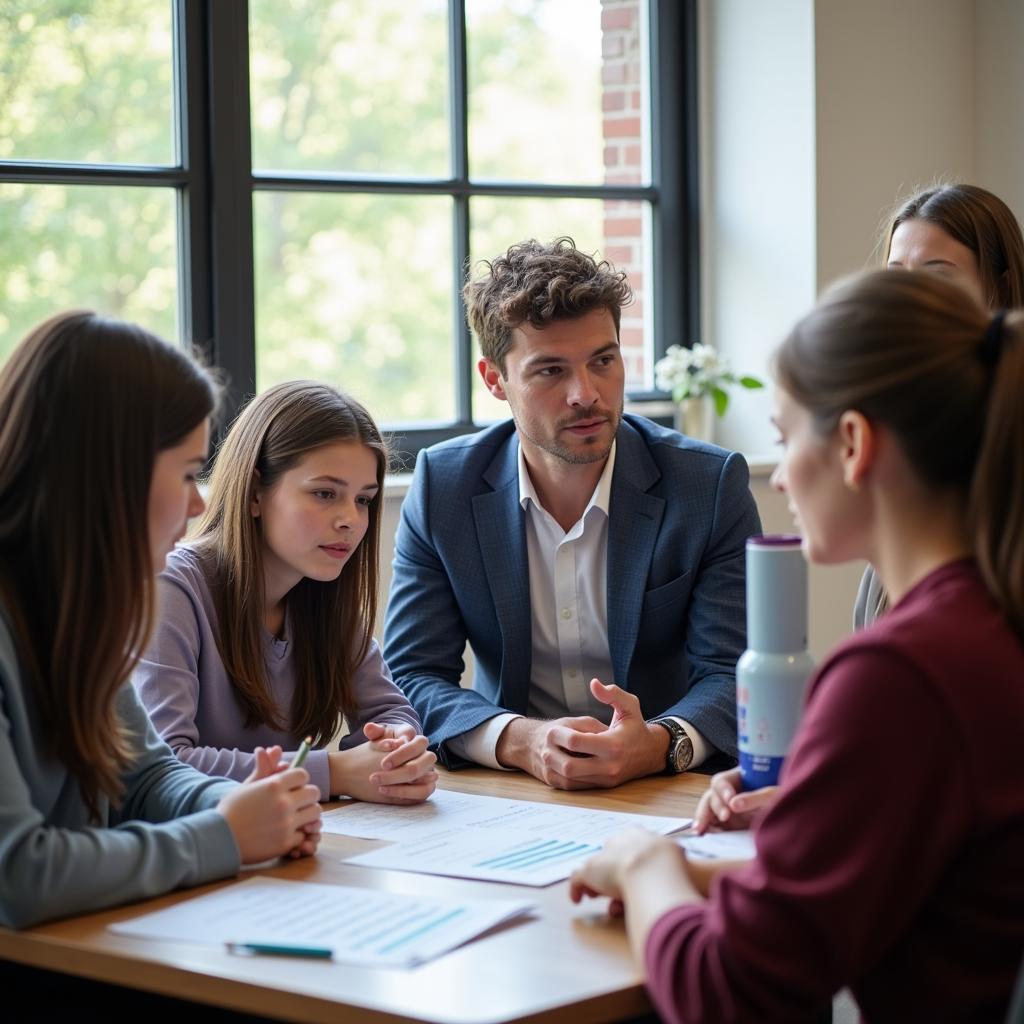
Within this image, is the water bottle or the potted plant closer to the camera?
the water bottle

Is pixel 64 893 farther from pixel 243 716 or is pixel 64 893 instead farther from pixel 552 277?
pixel 552 277

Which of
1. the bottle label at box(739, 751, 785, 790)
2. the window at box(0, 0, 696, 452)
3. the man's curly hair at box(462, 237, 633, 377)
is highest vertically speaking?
the window at box(0, 0, 696, 452)

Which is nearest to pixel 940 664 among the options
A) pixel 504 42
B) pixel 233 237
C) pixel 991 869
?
pixel 991 869

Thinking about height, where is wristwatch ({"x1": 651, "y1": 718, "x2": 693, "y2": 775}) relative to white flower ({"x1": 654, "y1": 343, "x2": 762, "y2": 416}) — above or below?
below

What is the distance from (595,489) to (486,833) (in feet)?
3.05

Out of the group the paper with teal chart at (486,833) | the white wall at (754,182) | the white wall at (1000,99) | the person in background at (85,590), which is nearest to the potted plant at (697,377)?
the white wall at (754,182)

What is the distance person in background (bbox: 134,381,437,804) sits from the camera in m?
2.10

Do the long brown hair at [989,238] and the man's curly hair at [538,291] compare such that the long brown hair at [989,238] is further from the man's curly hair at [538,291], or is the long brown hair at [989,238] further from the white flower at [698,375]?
the white flower at [698,375]

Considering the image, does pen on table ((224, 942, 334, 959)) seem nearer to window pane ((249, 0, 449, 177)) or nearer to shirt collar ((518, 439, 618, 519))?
shirt collar ((518, 439, 618, 519))

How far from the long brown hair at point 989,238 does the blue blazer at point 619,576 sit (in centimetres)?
51

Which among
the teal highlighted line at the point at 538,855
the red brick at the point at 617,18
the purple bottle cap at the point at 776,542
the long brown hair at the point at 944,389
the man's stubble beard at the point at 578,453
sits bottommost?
the teal highlighted line at the point at 538,855

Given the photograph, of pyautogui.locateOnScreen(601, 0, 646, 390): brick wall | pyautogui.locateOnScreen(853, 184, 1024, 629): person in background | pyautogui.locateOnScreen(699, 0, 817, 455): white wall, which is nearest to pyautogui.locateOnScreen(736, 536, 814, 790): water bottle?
pyautogui.locateOnScreen(853, 184, 1024, 629): person in background

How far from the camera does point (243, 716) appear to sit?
84.0 inches

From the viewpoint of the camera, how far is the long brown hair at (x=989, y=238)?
2293 millimetres
